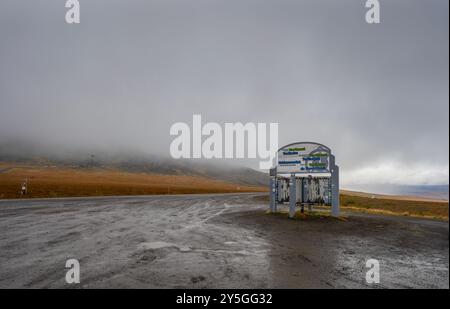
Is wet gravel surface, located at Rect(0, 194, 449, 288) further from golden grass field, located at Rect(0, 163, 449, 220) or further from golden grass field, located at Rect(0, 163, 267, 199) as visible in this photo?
golden grass field, located at Rect(0, 163, 267, 199)

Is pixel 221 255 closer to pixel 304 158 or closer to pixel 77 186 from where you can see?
pixel 304 158

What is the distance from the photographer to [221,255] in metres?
7.90

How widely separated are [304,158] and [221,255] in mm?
10730

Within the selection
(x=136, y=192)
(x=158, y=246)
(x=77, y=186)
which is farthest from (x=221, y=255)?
(x=77, y=186)

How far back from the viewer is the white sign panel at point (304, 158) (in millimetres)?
16484

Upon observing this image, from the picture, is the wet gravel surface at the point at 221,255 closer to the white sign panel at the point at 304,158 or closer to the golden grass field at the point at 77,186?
the white sign panel at the point at 304,158

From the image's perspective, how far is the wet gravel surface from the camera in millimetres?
5738

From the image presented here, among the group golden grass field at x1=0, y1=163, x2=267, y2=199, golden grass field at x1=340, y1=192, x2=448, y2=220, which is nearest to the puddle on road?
golden grass field at x1=340, y1=192, x2=448, y2=220

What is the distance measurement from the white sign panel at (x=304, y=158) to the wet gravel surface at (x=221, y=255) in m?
4.21

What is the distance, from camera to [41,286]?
5.32 meters
